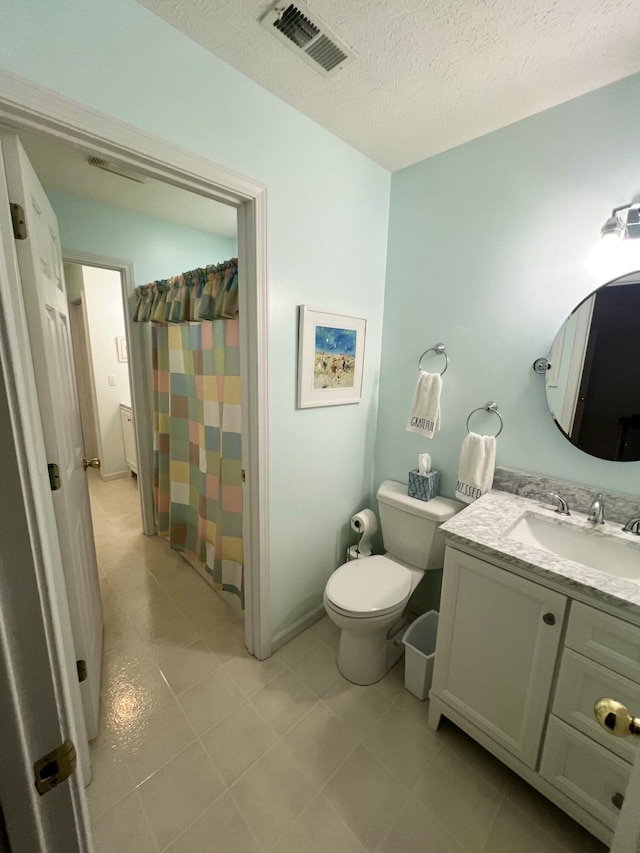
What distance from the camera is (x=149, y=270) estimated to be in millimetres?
2426

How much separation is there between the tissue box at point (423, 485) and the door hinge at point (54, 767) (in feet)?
4.96

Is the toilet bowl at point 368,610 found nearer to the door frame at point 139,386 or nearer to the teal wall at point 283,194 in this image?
the teal wall at point 283,194

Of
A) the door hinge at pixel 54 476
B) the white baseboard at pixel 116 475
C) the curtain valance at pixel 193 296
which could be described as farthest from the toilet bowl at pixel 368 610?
the white baseboard at pixel 116 475

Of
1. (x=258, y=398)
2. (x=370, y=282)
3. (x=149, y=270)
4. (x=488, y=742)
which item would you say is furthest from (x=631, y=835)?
(x=149, y=270)

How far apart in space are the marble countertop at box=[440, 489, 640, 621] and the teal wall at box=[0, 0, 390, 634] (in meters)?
0.75

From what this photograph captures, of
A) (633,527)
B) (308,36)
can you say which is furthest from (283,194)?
(633,527)

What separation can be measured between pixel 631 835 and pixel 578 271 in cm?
156

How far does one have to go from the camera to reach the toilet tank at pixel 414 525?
1.64 meters

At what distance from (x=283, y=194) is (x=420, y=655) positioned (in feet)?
6.54

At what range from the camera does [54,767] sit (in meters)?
0.51

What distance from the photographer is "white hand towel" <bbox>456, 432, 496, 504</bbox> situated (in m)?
1.54

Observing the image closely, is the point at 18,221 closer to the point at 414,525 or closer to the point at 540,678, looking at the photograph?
the point at 414,525

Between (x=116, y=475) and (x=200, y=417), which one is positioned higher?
(x=200, y=417)

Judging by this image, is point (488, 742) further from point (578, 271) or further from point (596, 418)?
point (578, 271)
